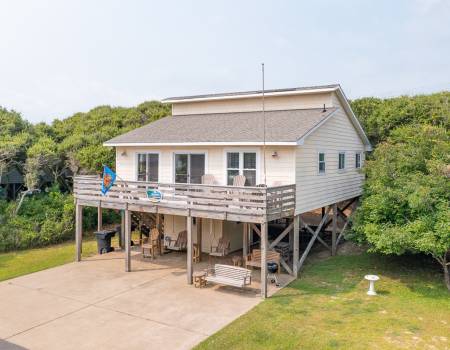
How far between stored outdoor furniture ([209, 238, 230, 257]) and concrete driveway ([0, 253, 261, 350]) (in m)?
1.86

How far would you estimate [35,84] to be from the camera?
2888 cm

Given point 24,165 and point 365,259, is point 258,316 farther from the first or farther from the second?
point 24,165

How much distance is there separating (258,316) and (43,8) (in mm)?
12969

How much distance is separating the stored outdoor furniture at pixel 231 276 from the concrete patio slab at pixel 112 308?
1.39 feet

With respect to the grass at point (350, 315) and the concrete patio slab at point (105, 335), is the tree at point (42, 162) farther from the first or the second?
the grass at point (350, 315)

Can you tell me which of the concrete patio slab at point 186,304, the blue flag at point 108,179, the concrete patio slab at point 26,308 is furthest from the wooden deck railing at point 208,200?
the concrete patio slab at point 26,308

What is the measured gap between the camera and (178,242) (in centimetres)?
1675

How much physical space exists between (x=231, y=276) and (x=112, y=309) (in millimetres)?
3728

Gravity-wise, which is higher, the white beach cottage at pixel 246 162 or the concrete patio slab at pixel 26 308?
the white beach cottage at pixel 246 162

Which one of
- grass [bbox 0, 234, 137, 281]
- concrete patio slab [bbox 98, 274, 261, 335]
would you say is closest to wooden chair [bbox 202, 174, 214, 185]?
concrete patio slab [bbox 98, 274, 261, 335]

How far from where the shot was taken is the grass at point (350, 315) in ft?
27.5

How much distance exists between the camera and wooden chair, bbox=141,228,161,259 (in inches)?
631

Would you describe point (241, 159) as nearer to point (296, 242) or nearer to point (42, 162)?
point (296, 242)

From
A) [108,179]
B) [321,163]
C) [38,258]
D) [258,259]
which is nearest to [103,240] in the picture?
[38,258]
